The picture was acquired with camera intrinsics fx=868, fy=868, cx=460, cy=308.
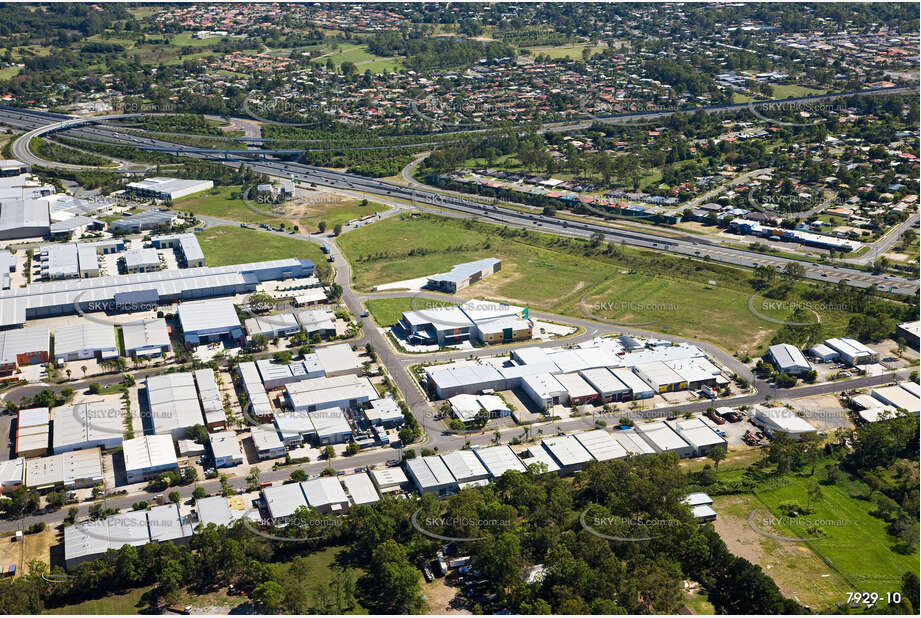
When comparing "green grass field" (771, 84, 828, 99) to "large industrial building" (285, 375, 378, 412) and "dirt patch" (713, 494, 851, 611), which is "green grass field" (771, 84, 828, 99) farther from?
"dirt patch" (713, 494, 851, 611)

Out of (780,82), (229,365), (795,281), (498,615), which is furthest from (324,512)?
(780,82)

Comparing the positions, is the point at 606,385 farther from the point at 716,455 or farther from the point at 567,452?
the point at 716,455

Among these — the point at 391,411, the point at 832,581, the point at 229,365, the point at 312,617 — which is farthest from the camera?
the point at 229,365

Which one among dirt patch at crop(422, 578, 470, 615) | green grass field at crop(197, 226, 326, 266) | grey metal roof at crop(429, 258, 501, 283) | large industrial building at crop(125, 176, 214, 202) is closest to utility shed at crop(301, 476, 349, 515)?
dirt patch at crop(422, 578, 470, 615)

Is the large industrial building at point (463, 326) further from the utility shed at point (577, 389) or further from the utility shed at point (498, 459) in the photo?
the utility shed at point (498, 459)

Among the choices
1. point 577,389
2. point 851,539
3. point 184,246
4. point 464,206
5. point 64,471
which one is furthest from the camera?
point 464,206

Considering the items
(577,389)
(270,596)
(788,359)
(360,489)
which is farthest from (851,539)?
(270,596)

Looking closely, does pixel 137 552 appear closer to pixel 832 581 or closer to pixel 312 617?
pixel 312 617
